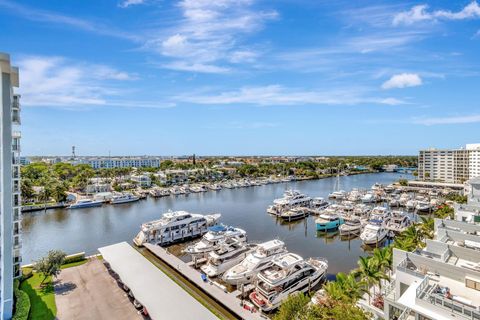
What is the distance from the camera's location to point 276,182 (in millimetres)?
96688

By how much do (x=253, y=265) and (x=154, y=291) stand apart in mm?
8560

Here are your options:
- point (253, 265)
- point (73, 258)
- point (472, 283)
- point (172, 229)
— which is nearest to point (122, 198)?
point (172, 229)

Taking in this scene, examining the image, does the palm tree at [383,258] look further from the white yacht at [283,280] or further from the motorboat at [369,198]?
the motorboat at [369,198]

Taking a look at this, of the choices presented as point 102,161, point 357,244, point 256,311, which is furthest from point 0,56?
point 102,161

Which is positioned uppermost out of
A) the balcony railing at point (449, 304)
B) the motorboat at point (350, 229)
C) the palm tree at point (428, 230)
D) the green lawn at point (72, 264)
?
the balcony railing at point (449, 304)

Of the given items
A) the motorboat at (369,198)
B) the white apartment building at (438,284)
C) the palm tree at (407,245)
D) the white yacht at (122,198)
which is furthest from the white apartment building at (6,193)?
the motorboat at (369,198)

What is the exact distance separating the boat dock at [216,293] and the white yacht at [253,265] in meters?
1.28

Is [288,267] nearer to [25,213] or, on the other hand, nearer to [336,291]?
[336,291]

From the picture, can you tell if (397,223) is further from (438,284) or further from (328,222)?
(438,284)

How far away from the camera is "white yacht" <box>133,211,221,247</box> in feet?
107

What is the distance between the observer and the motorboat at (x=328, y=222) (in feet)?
129

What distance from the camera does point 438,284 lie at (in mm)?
12273

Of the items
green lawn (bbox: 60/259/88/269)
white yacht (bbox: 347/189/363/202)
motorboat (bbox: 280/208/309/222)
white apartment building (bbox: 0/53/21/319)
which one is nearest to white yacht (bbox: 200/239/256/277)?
green lawn (bbox: 60/259/88/269)

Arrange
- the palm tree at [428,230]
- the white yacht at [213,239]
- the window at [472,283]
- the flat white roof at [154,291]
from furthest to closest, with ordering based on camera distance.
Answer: the white yacht at [213,239] < the palm tree at [428,230] < the flat white roof at [154,291] < the window at [472,283]
